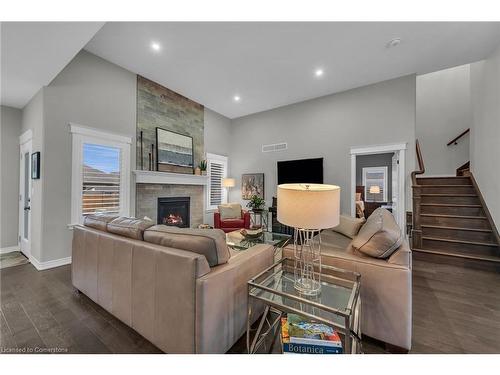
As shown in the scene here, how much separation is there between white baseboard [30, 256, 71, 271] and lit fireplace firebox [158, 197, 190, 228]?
1.59 meters

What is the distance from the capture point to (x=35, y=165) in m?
3.06

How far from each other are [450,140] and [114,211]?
27.0 feet

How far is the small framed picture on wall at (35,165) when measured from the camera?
2996 millimetres

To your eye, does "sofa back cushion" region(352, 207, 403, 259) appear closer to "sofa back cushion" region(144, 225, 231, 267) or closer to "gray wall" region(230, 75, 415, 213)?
"sofa back cushion" region(144, 225, 231, 267)

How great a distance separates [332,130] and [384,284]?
4.02 metres

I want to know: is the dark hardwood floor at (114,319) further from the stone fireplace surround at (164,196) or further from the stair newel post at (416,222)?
the stone fireplace surround at (164,196)

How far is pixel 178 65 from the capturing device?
3.66 meters

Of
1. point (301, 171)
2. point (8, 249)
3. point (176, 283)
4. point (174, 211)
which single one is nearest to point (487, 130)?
point (301, 171)

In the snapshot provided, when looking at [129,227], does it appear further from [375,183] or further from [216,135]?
[375,183]

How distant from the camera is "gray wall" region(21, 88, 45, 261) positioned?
2939 millimetres

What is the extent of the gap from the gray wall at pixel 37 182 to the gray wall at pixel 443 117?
8.48 meters
